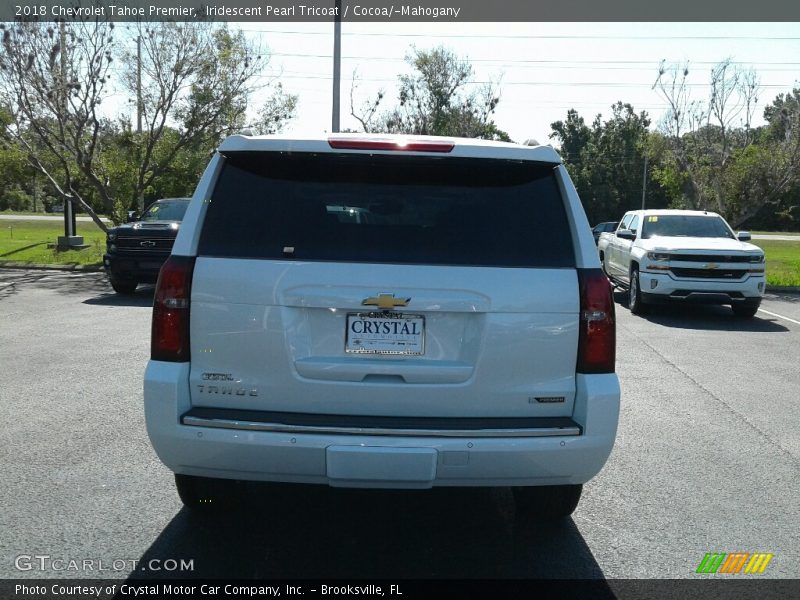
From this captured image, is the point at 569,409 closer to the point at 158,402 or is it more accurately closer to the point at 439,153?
the point at 439,153

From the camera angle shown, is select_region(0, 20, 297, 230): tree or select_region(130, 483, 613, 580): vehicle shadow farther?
select_region(0, 20, 297, 230): tree

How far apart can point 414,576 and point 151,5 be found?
2068cm

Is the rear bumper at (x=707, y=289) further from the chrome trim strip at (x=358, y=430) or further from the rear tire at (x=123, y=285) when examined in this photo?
the chrome trim strip at (x=358, y=430)

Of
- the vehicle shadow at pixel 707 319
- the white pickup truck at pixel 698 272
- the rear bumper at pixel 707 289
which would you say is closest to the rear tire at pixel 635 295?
the white pickup truck at pixel 698 272

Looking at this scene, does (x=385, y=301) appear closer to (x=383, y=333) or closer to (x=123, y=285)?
(x=383, y=333)

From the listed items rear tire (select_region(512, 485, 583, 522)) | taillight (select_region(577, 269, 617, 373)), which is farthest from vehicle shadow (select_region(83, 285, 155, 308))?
taillight (select_region(577, 269, 617, 373))

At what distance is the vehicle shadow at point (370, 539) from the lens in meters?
3.90

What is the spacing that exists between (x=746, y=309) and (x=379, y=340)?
39.7ft

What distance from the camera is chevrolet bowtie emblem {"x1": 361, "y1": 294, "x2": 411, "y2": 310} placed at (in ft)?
12.0

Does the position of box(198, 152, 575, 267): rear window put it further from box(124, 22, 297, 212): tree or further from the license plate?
box(124, 22, 297, 212): tree

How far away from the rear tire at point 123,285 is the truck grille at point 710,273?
9875 millimetres

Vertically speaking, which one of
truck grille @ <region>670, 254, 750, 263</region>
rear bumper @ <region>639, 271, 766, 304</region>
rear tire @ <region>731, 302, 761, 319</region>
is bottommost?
rear tire @ <region>731, 302, 761, 319</region>

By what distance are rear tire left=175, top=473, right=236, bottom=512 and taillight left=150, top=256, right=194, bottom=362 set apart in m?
0.86

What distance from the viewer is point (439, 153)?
12.6 ft
